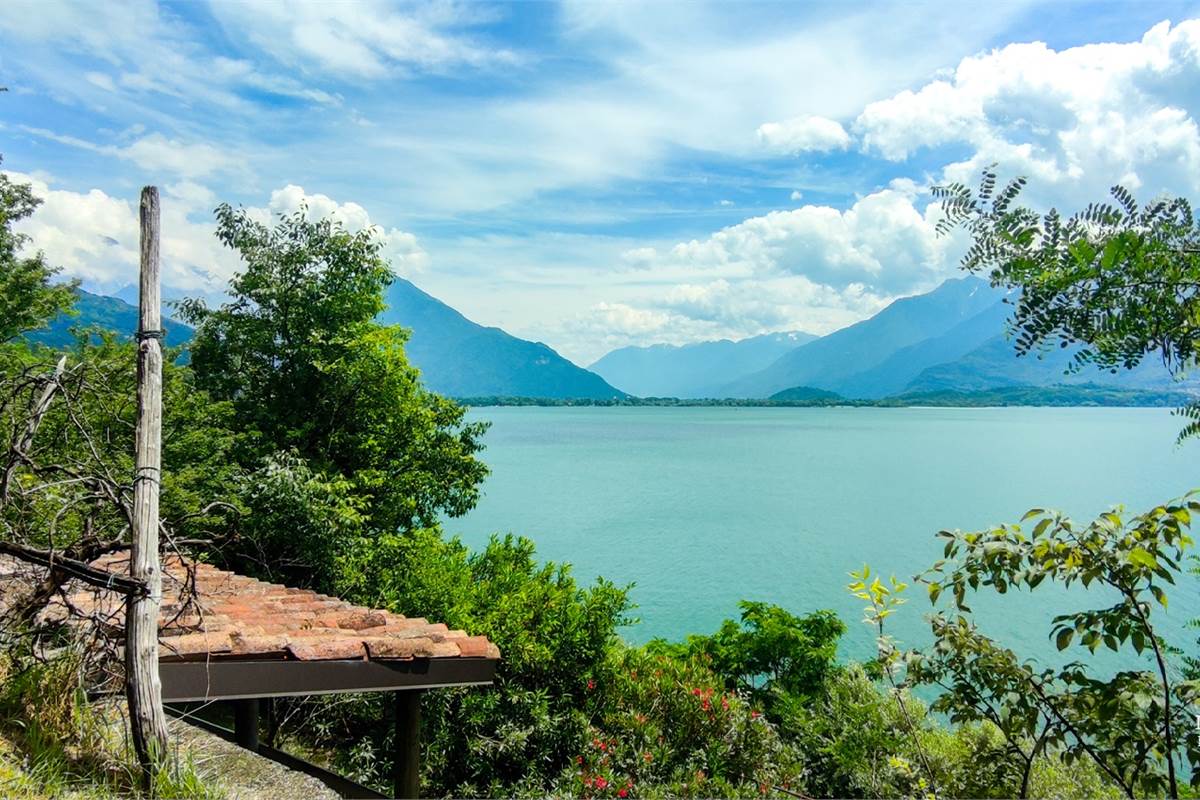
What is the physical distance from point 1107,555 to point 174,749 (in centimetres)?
370

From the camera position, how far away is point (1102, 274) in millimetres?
2539

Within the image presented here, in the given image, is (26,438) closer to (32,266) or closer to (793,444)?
(32,266)

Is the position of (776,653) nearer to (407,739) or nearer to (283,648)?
(407,739)

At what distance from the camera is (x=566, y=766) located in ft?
26.5

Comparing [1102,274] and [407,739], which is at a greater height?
[1102,274]

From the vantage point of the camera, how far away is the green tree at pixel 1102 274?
97.1 inches

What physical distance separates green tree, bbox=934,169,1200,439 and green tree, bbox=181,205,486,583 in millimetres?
12664

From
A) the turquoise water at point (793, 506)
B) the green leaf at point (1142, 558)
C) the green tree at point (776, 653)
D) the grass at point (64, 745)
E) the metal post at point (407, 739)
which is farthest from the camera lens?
the turquoise water at point (793, 506)

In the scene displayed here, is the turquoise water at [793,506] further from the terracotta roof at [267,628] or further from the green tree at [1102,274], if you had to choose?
the green tree at [1102,274]

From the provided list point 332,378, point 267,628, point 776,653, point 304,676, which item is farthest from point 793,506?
point 304,676

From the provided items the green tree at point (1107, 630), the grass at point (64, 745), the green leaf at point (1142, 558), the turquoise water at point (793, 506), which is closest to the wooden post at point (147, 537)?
the grass at point (64, 745)

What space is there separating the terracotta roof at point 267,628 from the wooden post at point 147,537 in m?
0.18

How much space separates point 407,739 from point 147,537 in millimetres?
2722

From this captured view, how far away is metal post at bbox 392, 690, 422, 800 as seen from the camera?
17.1 feet
